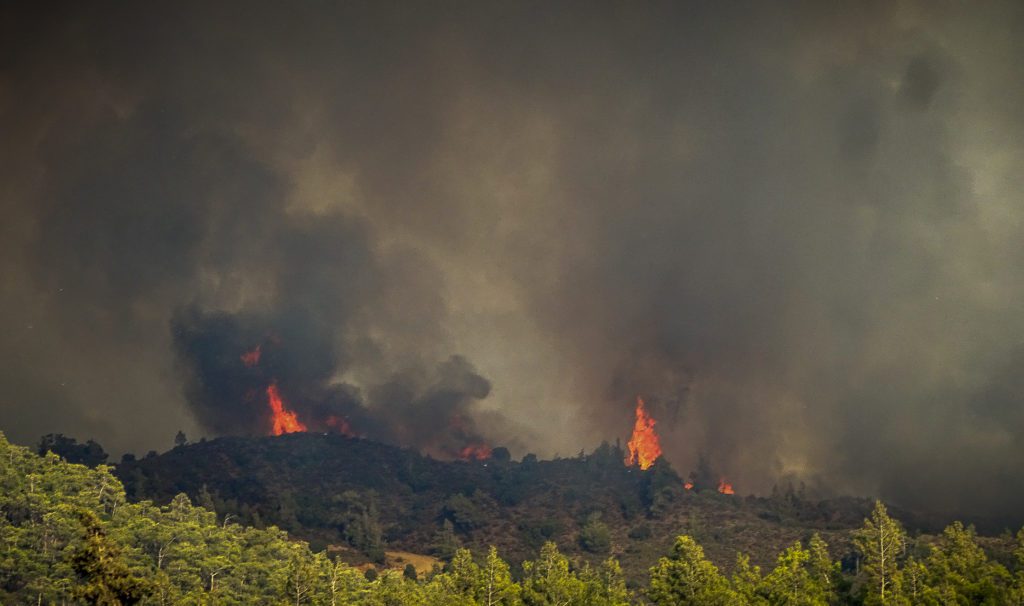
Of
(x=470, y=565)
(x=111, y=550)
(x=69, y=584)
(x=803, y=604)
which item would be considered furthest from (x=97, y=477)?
(x=803, y=604)

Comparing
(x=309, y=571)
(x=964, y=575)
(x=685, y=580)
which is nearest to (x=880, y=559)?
(x=964, y=575)

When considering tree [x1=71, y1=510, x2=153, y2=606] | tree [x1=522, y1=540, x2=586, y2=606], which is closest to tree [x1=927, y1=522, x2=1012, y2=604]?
tree [x1=522, y1=540, x2=586, y2=606]

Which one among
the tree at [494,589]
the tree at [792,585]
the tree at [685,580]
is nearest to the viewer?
the tree at [792,585]

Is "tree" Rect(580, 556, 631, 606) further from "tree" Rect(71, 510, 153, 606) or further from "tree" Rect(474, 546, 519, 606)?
"tree" Rect(71, 510, 153, 606)

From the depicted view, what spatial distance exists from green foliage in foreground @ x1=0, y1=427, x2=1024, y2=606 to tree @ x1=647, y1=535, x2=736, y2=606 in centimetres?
21

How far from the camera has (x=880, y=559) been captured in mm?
121312

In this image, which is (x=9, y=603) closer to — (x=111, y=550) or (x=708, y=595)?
(x=111, y=550)

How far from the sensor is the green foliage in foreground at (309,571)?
11531 centimetres

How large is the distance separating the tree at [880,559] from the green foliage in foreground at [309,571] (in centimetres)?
19

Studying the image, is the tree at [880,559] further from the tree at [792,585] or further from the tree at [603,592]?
the tree at [603,592]

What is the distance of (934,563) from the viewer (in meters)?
124

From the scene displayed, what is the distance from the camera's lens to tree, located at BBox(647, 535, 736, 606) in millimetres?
123562

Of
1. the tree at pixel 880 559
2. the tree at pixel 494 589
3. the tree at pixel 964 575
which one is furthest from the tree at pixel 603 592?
the tree at pixel 964 575

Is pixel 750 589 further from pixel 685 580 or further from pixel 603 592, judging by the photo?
pixel 603 592
